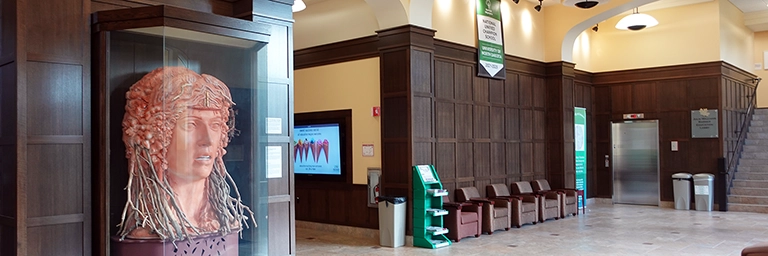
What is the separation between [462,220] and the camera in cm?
→ 841

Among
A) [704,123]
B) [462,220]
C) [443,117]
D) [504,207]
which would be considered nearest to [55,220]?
[462,220]

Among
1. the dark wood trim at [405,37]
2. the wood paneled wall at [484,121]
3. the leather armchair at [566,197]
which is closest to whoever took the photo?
the dark wood trim at [405,37]

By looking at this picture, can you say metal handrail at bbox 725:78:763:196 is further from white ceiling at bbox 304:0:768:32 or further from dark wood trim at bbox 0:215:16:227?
dark wood trim at bbox 0:215:16:227

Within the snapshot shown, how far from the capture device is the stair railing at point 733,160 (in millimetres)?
12031

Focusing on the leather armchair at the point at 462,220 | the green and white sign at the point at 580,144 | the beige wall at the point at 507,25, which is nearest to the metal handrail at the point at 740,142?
the green and white sign at the point at 580,144

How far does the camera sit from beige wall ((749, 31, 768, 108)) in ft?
50.6

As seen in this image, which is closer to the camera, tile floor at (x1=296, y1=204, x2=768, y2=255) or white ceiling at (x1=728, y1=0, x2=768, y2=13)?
tile floor at (x1=296, y1=204, x2=768, y2=255)

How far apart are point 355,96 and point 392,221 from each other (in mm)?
2108

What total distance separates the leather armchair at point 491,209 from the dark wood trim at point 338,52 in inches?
99.4

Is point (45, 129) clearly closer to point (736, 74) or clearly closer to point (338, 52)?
point (338, 52)

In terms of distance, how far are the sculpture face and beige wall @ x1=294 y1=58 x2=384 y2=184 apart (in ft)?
15.8

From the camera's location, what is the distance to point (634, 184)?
1330 cm

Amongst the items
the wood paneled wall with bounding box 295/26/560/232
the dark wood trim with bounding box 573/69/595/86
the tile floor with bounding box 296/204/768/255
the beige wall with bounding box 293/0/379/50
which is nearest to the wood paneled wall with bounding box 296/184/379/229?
the wood paneled wall with bounding box 295/26/560/232

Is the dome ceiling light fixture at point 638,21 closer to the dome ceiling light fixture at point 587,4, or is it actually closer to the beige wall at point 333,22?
the dome ceiling light fixture at point 587,4
